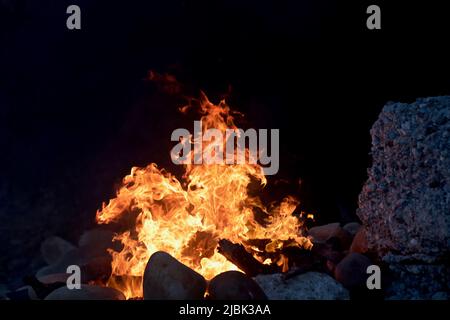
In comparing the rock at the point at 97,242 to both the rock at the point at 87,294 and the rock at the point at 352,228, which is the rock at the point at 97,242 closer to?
the rock at the point at 87,294

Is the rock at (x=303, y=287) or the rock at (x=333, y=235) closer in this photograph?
the rock at (x=303, y=287)

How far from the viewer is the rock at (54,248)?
29.6ft

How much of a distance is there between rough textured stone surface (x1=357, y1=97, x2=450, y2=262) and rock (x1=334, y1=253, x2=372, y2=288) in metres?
0.39

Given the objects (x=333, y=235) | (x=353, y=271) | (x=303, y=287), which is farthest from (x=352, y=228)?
(x=303, y=287)

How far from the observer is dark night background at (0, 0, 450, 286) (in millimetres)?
8344

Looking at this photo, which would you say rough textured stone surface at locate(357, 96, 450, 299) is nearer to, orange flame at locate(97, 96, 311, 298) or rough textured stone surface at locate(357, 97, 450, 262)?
rough textured stone surface at locate(357, 97, 450, 262)

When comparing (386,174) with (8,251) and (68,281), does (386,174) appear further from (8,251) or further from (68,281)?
(8,251)

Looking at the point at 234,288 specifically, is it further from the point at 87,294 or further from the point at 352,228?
the point at 352,228

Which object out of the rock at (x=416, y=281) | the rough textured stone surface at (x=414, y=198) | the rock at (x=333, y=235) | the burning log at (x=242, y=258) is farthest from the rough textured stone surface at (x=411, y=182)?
the burning log at (x=242, y=258)

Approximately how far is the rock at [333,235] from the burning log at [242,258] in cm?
139

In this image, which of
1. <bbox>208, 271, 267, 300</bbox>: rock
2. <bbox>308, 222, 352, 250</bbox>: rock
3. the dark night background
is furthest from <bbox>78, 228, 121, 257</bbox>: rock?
<bbox>208, 271, 267, 300</bbox>: rock
